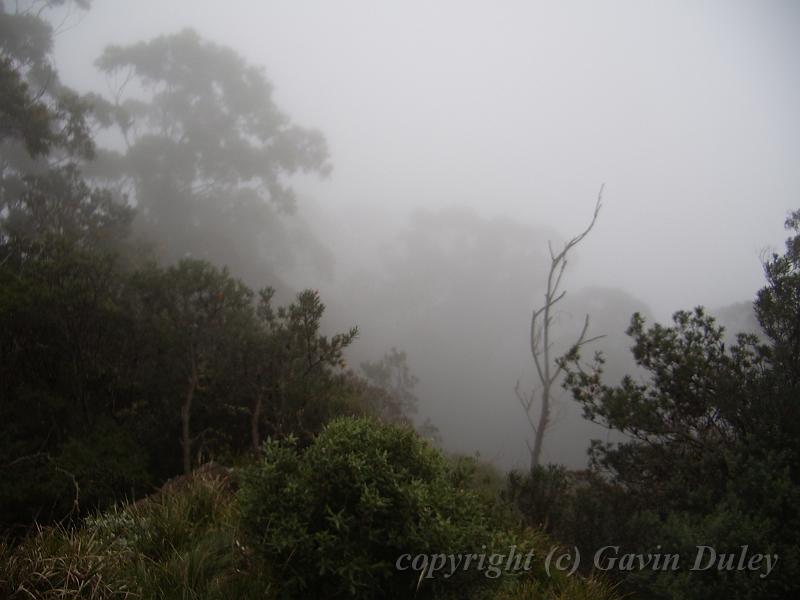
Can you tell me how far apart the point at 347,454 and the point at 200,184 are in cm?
3232

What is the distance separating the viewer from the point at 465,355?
4691cm

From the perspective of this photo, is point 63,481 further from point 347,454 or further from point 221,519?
point 347,454

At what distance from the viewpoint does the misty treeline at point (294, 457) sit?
3141mm

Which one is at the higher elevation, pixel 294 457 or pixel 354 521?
pixel 294 457

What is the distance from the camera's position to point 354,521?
299 centimetres

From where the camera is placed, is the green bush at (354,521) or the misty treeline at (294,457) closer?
the green bush at (354,521)

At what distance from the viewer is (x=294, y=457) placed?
11.4ft

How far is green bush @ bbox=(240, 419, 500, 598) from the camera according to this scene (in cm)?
294

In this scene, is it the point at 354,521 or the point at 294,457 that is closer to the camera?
the point at 354,521

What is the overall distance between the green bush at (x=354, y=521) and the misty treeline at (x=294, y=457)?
2 cm

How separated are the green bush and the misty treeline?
15 mm

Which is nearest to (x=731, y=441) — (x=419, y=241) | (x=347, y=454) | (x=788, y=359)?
(x=788, y=359)

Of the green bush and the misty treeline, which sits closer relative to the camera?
the green bush

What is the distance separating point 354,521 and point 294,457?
0.77m
